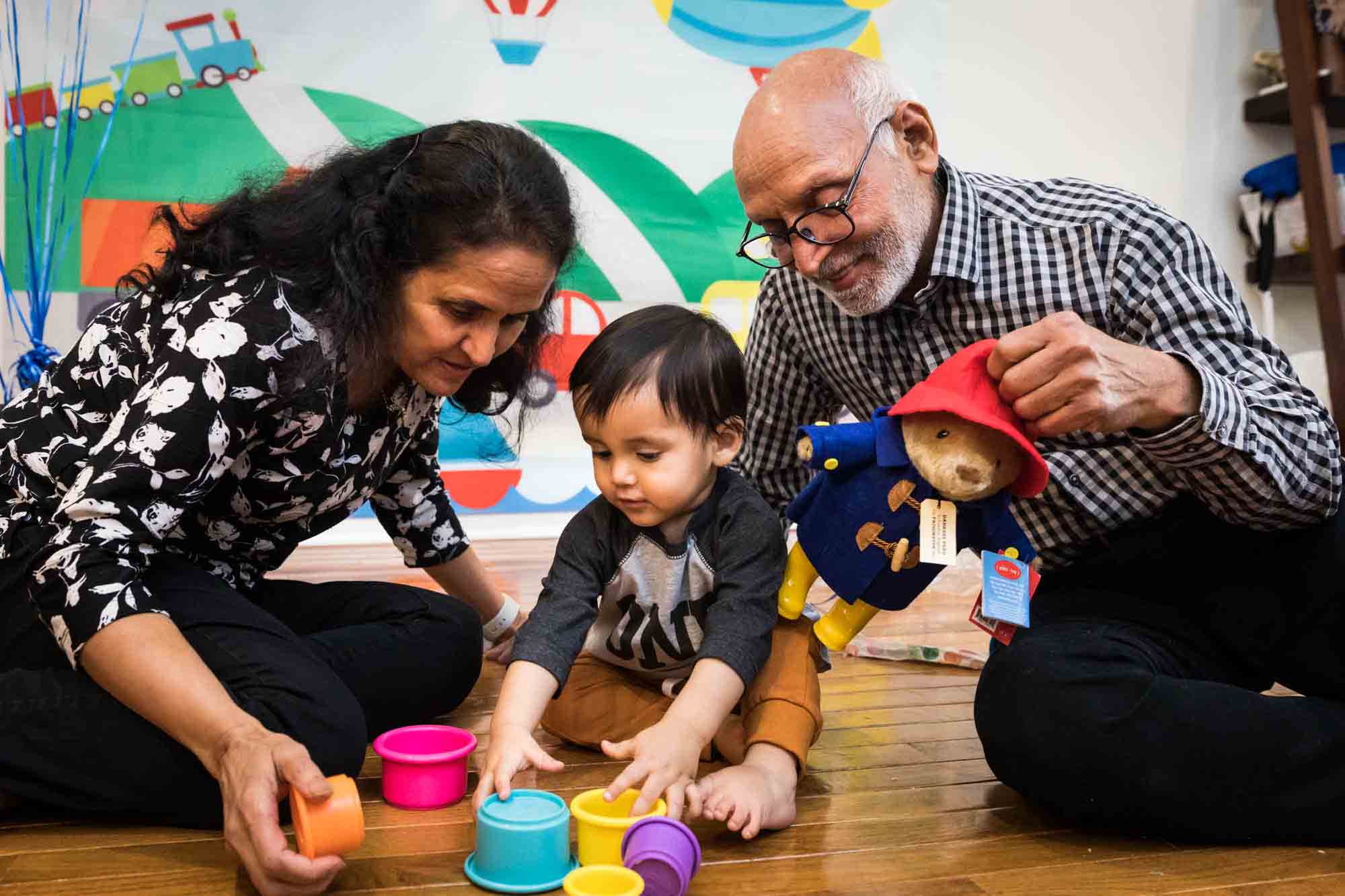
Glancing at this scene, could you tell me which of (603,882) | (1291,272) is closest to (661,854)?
(603,882)

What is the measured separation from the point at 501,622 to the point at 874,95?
98 cm

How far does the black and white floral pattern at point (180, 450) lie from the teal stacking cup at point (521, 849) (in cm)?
40

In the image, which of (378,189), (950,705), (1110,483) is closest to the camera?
(378,189)

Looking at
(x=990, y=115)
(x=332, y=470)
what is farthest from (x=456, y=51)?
(x=332, y=470)

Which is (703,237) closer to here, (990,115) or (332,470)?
(990,115)

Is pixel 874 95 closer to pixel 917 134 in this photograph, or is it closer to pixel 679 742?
pixel 917 134

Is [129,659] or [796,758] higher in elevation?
[129,659]

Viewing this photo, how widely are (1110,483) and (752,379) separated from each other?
0.55m

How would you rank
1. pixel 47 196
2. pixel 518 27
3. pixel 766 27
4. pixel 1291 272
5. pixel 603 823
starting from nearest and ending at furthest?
pixel 603 823 < pixel 47 196 < pixel 518 27 < pixel 766 27 < pixel 1291 272

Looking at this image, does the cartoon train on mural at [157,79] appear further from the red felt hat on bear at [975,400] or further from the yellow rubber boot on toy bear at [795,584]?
the red felt hat on bear at [975,400]

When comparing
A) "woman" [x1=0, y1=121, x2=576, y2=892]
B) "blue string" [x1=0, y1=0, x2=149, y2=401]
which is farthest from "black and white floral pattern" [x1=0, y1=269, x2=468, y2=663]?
"blue string" [x1=0, y1=0, x2=149, y2=401]

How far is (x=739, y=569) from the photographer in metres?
1.40

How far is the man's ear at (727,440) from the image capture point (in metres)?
1.45

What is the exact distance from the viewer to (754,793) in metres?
1.22
